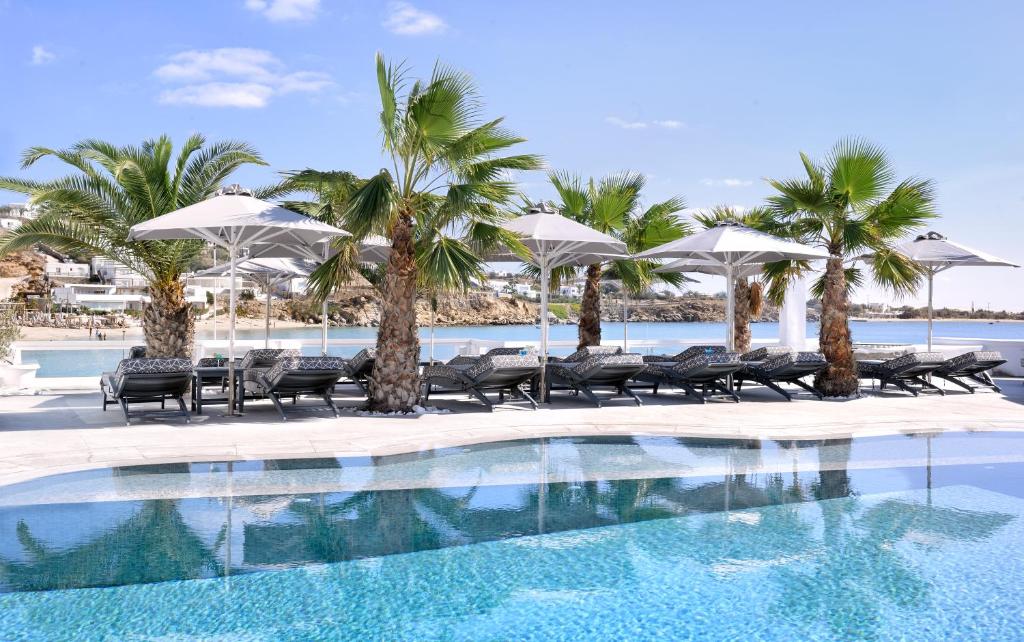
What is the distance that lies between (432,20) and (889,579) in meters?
13.9

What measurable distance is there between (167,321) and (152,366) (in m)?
3.35

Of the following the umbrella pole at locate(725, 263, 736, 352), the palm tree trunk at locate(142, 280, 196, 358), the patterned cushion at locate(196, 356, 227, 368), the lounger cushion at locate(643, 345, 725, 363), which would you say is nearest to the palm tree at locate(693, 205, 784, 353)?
the lounger cushion at locate(643, 345, 725, 363)

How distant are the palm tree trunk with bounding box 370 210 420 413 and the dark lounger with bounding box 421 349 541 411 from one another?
2.68 feet

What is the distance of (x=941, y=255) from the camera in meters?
14.8

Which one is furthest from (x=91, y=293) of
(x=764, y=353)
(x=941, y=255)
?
(x=941, y=255)

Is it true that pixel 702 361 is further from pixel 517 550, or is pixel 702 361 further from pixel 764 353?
pixel 517 550

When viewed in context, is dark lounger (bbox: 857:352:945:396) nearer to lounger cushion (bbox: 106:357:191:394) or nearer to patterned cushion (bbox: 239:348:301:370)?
patterned cushion (bbox: 239:348:301:370)

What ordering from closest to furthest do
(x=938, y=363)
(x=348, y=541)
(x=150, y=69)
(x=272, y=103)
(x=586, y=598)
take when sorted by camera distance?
(x=586, y=598) < (x=348, y=541) < (x=938, y=363) < (x=272, y=103) < (x=150, y=69)

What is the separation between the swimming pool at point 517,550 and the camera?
4.14m

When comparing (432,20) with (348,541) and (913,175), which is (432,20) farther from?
(348,541)

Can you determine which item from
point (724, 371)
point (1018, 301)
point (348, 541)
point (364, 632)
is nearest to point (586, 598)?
point (364, 632)

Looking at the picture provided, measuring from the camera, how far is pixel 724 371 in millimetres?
12109

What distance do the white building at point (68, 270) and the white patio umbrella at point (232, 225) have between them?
8708 centimetres

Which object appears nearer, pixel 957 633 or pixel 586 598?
pixel 957 633
